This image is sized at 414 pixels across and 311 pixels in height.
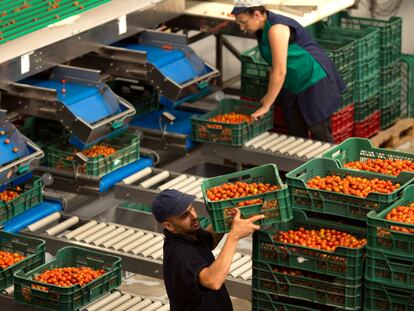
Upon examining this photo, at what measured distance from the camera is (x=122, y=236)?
885 cm

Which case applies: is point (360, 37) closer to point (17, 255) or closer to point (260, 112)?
point (260, 112)

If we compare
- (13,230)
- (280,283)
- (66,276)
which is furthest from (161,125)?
(280,283)

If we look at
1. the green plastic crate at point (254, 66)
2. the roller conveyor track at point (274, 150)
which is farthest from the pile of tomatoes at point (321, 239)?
the green plastic crate at point (254, 66)

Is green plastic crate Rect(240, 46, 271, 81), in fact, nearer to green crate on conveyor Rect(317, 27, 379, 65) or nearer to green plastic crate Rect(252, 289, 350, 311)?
green crate on conveyor Rect(317, 27, 379, 65)

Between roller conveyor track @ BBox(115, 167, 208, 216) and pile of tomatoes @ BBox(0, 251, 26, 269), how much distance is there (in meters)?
1.31

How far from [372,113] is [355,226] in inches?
193

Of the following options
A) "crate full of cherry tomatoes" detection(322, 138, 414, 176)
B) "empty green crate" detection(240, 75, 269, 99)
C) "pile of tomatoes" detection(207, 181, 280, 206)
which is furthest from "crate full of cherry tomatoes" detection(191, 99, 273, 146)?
"pile of tomatoes" detection(207, 181, 280, 206)

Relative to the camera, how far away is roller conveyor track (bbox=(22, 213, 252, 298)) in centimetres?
827

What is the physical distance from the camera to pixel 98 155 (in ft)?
31.2

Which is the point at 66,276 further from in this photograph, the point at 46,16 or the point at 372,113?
the point at 372,113

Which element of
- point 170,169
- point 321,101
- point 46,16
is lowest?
point 170,169

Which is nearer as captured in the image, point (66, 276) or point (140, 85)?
point (66, 276)

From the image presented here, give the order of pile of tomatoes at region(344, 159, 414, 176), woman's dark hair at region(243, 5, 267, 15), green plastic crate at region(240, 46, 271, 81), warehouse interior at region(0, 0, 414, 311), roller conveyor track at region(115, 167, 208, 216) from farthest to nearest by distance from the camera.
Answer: green plastic crate at region(240, 46, 271, 81)
woman's dark hair at region(243, 5, 267, 15)
roller conveyor track at region(115, 167, 208, 216)
pile of tomatoes at region(344, 159, 414, 176)
warehouse interior at region(0, 0, 414, 311)

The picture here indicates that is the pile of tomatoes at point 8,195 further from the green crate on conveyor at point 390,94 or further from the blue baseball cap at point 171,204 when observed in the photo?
the green crate on conveyor at point 390,94
